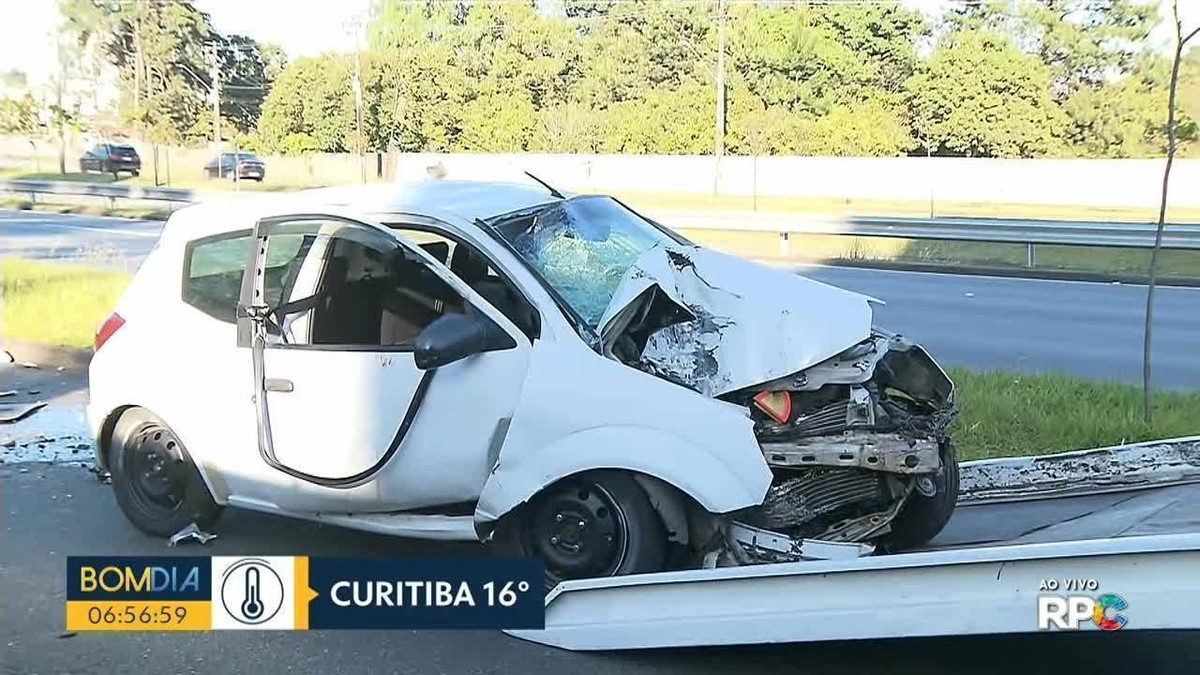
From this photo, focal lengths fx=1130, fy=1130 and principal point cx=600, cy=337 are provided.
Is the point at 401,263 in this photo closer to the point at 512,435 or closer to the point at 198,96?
the point at 512,435

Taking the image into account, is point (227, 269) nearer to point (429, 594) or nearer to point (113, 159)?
point (113, 159)

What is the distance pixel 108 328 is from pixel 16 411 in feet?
8.41

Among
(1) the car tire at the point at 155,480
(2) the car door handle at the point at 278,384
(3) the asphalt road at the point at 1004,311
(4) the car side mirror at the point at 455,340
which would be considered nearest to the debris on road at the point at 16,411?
(3) the asphalt road at the point at 1004,311

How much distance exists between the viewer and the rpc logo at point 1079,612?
9.32ft

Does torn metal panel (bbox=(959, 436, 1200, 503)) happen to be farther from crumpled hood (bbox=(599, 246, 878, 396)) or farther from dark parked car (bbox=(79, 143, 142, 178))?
dark parked car (bbox=(79, 143, 142, 178))

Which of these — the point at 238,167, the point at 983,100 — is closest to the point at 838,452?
the point at 238,167

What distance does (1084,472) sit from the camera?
466 centimetres

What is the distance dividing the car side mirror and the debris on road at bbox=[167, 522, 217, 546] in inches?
52.9

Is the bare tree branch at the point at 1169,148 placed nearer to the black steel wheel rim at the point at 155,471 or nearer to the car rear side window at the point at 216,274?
the car rear side window at the point at 216,274

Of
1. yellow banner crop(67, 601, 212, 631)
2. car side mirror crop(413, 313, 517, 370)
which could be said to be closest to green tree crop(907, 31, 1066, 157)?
car side mirror crop(413, 313, 517, 370)

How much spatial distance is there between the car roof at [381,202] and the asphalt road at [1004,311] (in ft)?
4.62

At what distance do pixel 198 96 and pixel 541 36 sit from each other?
186 centimetres

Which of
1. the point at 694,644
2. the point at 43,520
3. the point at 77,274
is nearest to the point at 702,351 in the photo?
the point at 694,644

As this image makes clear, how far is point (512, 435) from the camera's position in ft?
12.6
